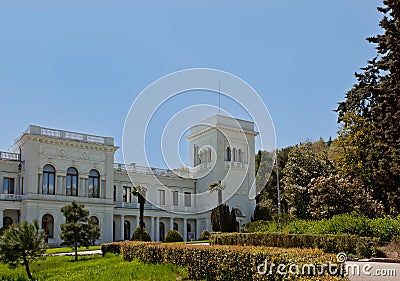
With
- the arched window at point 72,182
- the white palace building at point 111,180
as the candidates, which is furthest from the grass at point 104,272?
the arched window at point 72,182

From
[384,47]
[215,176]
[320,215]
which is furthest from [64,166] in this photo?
[384,47]

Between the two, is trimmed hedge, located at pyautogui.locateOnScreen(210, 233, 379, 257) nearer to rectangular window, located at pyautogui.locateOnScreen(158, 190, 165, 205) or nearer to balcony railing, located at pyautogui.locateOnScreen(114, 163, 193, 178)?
balcony railing, located at pyautogui.locateOnScreen(114, 163, 193, 178)

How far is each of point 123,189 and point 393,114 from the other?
2858cm

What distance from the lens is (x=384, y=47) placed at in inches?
784

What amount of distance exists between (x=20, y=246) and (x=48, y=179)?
2131 cm

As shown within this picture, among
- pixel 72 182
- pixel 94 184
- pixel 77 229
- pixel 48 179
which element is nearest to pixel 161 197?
pixel 94 184

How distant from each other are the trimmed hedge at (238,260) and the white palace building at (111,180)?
23528 millimetres

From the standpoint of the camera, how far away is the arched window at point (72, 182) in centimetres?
3762

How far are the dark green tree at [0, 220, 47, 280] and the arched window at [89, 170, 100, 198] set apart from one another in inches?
884

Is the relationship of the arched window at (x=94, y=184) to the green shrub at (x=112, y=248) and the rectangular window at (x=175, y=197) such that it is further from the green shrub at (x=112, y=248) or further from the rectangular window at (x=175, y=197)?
the green shrub at (x=112, y=248)

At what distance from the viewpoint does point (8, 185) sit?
36.5 metres

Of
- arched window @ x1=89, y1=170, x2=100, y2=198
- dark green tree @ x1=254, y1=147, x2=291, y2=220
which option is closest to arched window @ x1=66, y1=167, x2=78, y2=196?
arched window @ x1=89, y1=170, x2=100, y2=198

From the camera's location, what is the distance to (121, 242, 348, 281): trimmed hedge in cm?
809

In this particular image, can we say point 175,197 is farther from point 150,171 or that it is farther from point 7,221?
point 7,221
